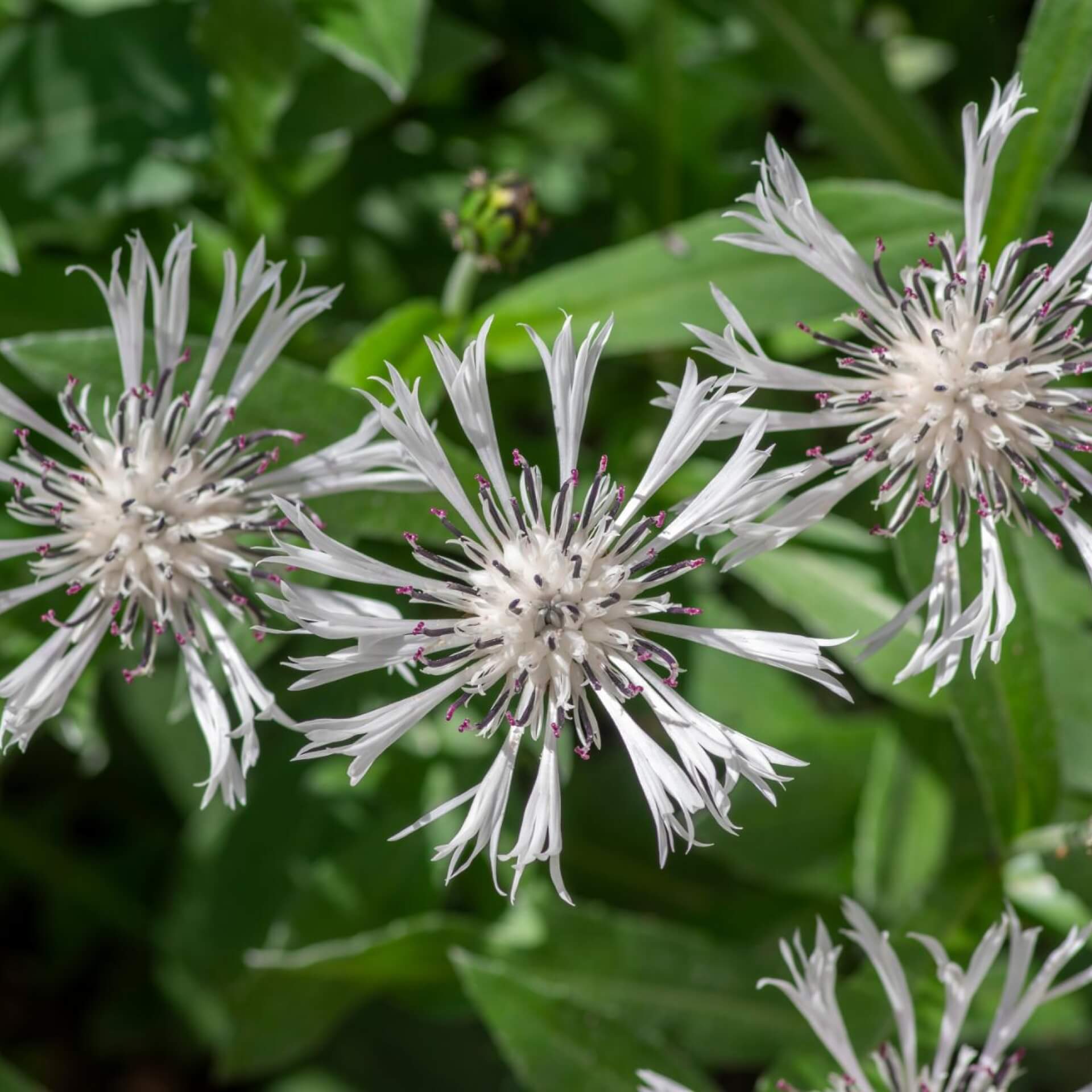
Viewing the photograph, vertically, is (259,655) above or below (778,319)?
below

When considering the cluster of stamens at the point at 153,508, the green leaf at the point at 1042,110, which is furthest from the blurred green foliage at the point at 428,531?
the cluster of stamens at the point at 153,508

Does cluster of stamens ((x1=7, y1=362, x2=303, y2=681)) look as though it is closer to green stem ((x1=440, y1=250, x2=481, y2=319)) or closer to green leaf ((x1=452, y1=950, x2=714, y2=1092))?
green stem ((x1=440, y1=250, x2=481, y2=319))

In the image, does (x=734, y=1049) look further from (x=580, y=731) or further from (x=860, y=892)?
(x=580, y=731)

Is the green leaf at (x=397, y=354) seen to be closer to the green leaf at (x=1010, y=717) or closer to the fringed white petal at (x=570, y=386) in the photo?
the fringed white petal at (x=570, y=386)

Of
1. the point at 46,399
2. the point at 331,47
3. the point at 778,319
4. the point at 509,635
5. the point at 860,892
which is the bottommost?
the point at 509,635

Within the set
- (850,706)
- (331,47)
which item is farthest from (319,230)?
(850,706)

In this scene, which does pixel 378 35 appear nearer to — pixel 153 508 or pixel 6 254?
pixel 6 254

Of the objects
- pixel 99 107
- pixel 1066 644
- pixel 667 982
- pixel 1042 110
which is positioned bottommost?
pixel 667 982

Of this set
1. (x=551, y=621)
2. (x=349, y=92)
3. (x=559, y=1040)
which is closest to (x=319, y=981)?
(x=559, y=1040)
